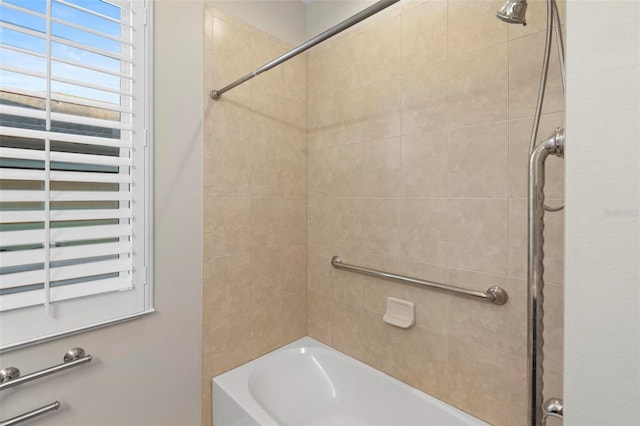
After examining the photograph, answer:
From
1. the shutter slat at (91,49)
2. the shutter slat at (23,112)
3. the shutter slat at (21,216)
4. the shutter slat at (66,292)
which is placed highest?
the shutter slat at (91,49)

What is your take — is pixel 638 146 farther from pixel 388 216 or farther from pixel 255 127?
pixel 255 127

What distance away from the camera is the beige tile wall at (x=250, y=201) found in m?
1.46

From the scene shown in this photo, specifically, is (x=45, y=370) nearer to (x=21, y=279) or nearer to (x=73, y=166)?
(x=21, y=279)

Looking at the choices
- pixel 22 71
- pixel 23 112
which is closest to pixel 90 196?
pixel 23 112

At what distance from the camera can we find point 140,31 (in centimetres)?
120

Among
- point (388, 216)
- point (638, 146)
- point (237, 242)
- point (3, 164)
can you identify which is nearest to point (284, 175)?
point (237, 242)

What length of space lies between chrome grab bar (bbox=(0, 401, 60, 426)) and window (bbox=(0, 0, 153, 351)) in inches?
9.1

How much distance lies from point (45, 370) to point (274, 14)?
1901mm

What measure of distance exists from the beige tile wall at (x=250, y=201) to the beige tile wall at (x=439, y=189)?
0.18m

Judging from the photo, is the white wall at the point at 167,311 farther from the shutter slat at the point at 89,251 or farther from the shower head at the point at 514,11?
the shower head at the point at 514,11

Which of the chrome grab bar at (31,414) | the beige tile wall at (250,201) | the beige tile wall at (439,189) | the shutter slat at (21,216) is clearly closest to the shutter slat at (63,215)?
the shutter slat at (21,216)

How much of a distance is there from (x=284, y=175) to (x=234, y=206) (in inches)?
14.5

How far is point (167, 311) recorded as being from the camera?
1314 mm

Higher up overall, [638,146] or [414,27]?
[414,27]
